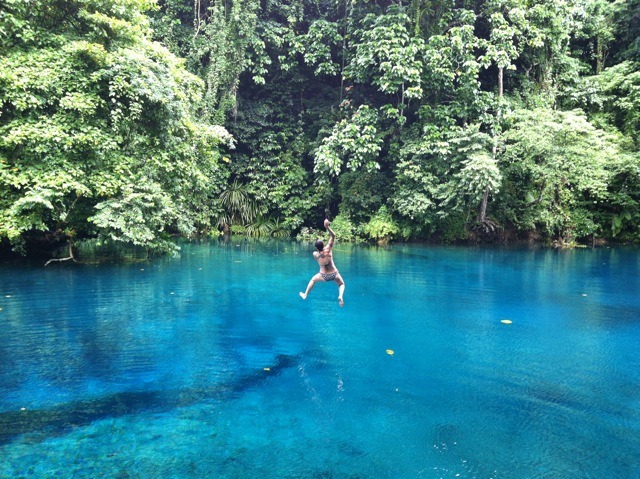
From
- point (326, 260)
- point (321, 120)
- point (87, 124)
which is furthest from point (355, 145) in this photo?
point (326, 260)

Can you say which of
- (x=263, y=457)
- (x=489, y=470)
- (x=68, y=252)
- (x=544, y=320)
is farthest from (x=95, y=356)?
(x=68, y=252)

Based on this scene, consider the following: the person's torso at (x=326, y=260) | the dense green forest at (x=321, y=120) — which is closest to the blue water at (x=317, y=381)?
the person's torso at (x=326, y=260)

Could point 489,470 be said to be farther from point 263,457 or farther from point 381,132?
point 381,132

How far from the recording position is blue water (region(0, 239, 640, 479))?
3.87m

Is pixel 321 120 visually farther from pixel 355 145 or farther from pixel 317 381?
pixel 317 381

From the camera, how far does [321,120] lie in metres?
22.7

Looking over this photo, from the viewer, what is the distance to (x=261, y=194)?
→ 2289cm

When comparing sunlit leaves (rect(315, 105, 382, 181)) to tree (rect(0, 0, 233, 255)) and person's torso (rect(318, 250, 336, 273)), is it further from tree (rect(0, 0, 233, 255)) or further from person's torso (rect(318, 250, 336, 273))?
person's torso (rect(318, 250, 336, 273))

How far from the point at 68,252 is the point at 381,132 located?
507 inches

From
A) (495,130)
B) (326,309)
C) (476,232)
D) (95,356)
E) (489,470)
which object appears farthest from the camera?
(476,232)

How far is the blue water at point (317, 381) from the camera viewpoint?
3871 millimetres

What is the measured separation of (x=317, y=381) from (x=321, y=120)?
18805 millimetres

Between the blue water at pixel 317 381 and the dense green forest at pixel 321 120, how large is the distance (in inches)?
121

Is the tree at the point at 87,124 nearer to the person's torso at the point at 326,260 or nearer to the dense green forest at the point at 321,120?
the dense green forest at the point at 321,120
